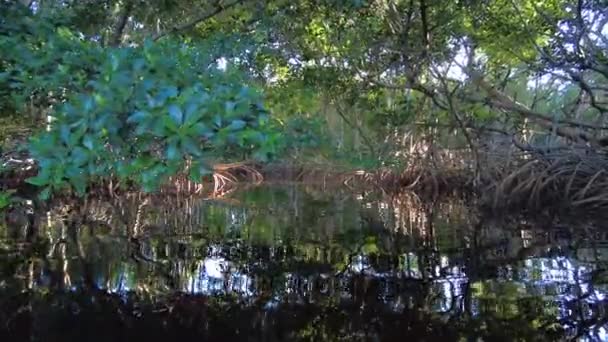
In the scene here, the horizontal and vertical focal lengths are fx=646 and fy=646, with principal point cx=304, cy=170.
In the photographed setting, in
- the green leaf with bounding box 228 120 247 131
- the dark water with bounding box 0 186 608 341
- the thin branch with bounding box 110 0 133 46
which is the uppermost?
the thin branch with bounding box 110 0 133 46

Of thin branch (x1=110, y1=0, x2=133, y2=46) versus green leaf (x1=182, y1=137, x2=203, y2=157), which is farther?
thin branch (x1=110, y1=0, x2=133, y2=46)

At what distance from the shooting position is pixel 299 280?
3588 mm

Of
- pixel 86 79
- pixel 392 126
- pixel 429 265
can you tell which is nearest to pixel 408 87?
pixel 392 126

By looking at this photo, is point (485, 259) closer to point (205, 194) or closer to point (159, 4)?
point (159, 4)

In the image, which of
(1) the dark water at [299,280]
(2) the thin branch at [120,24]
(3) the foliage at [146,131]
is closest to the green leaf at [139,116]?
(3) the foliage at [146,131]

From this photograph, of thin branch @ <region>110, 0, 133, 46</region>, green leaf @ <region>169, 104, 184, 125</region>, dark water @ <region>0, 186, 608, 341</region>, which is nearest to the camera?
green leaf @ <region>169, 104, 184, 125</region>

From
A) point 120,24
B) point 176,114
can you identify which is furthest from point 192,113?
point 120,24

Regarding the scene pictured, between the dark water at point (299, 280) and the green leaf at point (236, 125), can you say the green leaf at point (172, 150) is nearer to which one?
the green leaf at point (236, 125)

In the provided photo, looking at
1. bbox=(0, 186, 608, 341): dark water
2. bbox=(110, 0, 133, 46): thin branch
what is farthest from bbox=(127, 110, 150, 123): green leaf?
bbox=(110, 0, 133, 46): thin branch

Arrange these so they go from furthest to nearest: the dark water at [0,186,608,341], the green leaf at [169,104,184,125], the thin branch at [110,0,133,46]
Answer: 1. the thin branch at [110,0,133,46]
2. the dark water at [0,186,608,341]
3. the green leaf at [169,104,184,125]

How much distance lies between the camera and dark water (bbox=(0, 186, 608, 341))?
2791 millimetres

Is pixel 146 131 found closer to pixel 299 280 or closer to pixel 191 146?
pixel 191 146

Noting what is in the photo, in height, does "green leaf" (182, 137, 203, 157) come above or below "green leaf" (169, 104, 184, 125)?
below

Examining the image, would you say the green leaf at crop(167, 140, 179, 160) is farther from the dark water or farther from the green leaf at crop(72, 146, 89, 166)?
the dark water
